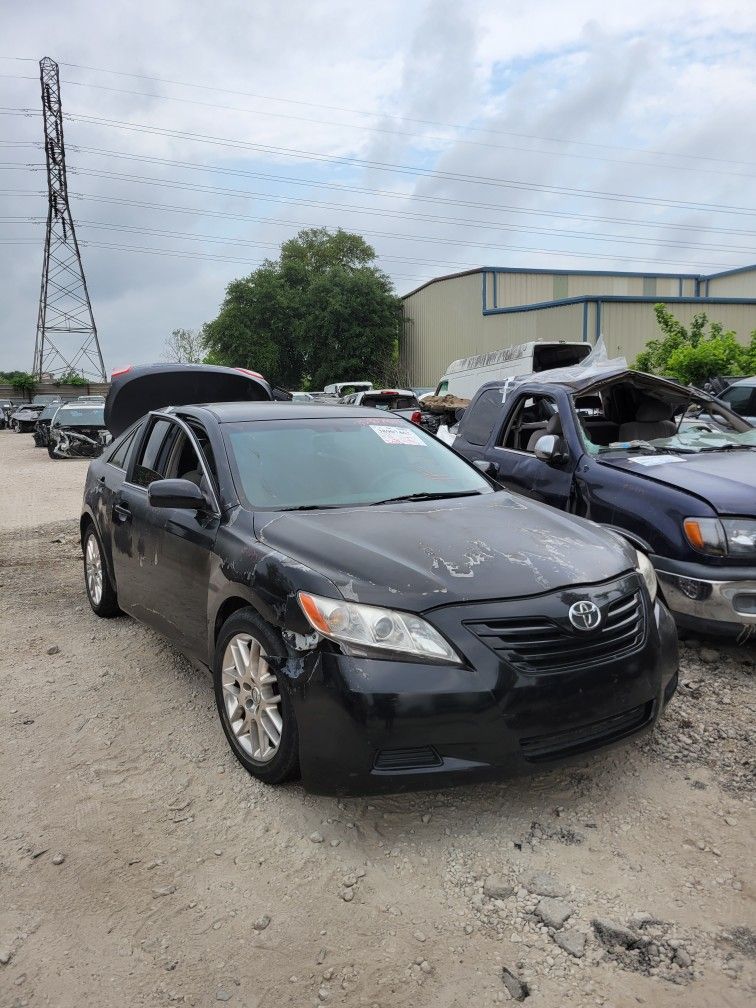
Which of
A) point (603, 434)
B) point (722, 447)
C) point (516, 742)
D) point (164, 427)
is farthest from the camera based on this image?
point (603, 434)

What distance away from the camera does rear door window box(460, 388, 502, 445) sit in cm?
672

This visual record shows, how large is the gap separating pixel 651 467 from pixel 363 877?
3314mm

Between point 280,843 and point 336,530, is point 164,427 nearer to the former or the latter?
point 336,530

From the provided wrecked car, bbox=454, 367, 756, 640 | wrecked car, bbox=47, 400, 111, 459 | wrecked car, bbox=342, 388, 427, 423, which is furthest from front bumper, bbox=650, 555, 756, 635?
wrecked car, bbox=47, 400, 111, 459

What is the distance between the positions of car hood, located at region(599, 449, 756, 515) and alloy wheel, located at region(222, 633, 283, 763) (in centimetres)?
271

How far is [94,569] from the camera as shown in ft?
18.3

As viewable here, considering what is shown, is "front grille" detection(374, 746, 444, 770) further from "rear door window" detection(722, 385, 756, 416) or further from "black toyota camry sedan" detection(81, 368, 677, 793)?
"rear door window" detection(722, 385, 756, 416)

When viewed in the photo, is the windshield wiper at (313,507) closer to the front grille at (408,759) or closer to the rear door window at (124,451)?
the front grille at (408,759)

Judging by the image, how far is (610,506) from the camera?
5059 mm

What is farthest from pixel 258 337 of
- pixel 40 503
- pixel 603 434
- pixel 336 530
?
pixel 336 530

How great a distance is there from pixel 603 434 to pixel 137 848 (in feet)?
16.5

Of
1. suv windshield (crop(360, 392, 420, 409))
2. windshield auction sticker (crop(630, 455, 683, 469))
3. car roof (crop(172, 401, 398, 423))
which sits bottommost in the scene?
suv windshield (crop(360, 392, 420, 409))

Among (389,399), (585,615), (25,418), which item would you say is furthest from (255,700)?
(25,418)

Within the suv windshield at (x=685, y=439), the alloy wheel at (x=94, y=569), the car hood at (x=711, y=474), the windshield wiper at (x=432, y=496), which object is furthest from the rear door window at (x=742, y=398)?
the alloy wheel at (x=94, y=569)
